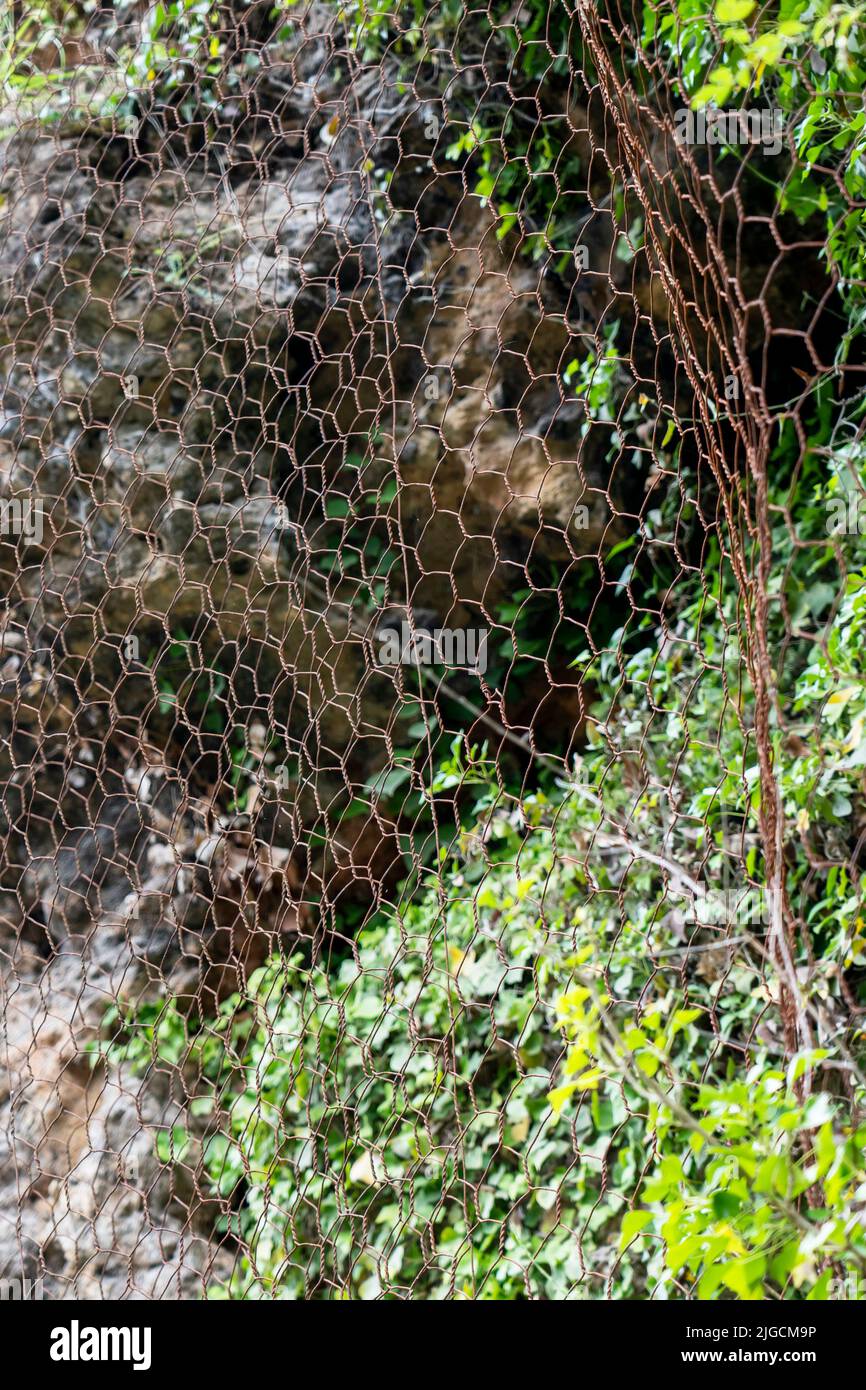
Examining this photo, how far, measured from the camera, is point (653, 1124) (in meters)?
→ 0.90

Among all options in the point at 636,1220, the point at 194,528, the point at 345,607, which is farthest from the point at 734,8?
the point at 194,528

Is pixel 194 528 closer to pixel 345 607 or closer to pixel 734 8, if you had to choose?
pixel 345 607

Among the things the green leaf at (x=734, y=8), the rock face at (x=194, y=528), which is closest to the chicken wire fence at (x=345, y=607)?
the rock face at (x=194, y=528)

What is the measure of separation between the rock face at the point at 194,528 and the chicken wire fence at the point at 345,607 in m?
0.01

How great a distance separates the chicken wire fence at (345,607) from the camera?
5.06ft

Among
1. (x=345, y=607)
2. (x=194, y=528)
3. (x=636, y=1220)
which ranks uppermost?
(x=194, y=528)

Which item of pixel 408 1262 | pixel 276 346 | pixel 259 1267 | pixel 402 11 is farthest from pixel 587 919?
pixel 402 11

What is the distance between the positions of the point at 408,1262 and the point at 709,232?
148 cm

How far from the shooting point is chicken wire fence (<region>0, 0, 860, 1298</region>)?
154 centimetres

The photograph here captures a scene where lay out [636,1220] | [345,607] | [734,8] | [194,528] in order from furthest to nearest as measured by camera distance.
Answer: [194,528]
[345,607]
[734,8]
[636,1220]

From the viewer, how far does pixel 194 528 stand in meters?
2.05

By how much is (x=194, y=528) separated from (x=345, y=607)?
0.42 meters

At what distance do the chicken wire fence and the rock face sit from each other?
0.01 meters

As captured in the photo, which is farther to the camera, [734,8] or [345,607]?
[345,607]
